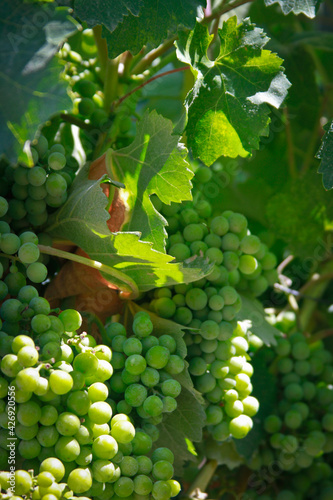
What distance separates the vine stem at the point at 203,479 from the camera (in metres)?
0.69

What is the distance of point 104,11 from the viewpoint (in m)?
0.56

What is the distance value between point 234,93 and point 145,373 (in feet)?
1.26

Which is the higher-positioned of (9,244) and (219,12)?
(219,12)

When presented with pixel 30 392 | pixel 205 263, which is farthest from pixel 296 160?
pixel 30 392

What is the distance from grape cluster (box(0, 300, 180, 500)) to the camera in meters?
0.43

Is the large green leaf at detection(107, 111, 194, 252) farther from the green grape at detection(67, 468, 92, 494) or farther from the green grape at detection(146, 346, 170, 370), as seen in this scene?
the green grape at detection(67, 468, 92, 494)

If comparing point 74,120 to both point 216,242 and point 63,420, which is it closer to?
point 216,242

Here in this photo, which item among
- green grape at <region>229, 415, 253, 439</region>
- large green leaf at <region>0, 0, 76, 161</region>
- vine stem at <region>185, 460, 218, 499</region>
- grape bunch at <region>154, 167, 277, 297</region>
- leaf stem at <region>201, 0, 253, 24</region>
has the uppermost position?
leaf stem at <region>201, 0, 253, 24</region>

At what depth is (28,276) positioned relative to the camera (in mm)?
515

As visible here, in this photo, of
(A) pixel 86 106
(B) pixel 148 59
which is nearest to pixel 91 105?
(A) pixel 86 106

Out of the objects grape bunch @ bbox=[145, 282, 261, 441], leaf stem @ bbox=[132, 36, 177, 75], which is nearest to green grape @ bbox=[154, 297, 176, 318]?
grape bunch @ bbox=[145, 282, 261, 441]

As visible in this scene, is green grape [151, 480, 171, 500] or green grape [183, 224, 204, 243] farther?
green grape [183, 224, 204, 243]

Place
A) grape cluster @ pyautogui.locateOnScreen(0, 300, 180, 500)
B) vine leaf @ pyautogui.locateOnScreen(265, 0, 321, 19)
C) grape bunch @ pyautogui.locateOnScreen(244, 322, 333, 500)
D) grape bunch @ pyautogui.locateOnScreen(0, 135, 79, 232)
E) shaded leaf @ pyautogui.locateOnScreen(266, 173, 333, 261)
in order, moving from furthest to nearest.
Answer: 1. shaded leaf @ pyautogui.locateOnScreen(266, 173, 333, 261)
2. grape bunch @ pyautogui.locateOnScreen(244, 322, 333, 500)
3. vine leaf @ pyautogui.locateOnScreen(265, 0, 321, 19)
4. grape bunch @ pyautogui.locateOnScreen(0, 135, 79, 232)
5. grape cluster @ pyautogui.locateOnScreen(0, 300, 180, 500)

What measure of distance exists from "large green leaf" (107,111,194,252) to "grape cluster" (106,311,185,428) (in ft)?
0.35
